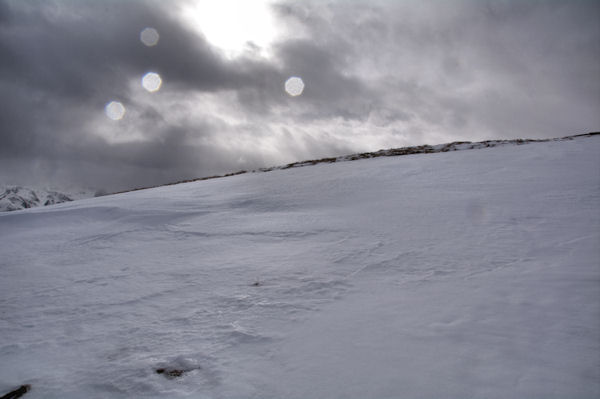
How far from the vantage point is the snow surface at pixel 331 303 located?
113 centimetres

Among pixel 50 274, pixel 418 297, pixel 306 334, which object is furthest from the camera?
pixel 50 274

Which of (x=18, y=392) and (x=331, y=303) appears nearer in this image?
(x=18, y=392)

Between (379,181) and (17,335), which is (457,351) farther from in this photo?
(379,181)

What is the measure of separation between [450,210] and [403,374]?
2.04 metres

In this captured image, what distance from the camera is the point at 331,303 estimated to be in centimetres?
163

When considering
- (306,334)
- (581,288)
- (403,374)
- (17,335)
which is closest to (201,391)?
(306,334)

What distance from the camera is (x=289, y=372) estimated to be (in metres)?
1.20

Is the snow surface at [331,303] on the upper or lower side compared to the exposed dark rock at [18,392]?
upper

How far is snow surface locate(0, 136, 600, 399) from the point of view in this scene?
3.72ft

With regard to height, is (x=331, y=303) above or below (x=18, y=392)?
above

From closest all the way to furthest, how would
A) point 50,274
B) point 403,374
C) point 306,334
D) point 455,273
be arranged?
1. point 403,374
2. point 306,334
3. point 455,273
4. point 50,274

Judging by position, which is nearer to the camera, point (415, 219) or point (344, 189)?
point (415, 219)

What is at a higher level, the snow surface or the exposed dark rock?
the snow surface

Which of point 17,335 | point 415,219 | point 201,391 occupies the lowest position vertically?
point 201,391
